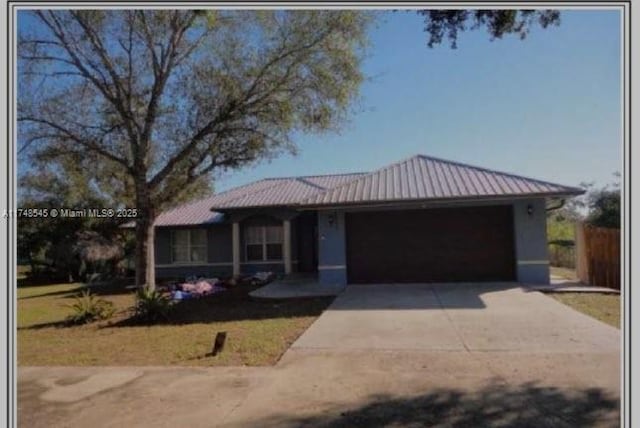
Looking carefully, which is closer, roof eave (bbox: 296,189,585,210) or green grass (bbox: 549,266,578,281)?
roof eave (bbox: 296,189,585,210)

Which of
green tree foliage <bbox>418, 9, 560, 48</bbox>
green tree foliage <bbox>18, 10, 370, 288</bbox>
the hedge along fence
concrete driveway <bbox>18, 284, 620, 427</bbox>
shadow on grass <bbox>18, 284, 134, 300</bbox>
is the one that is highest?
green tree foliage <bbox>18, 10, 370, 288</bbox>

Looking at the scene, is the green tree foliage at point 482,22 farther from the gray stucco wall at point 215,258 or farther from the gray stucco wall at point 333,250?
the gray stucco wall at point 215,258

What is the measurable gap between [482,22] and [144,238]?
418 inches

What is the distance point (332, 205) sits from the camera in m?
12.5

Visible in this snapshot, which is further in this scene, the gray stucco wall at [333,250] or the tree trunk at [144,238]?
the gray stucco wall at [333,250]

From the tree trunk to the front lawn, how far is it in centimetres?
91

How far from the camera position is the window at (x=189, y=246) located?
18.8m

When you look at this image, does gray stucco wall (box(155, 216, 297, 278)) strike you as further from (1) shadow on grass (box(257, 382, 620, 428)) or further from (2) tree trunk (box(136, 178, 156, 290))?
(1) shadow on grass (box(257, 382, 620, 428))

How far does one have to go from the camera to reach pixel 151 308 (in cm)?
945

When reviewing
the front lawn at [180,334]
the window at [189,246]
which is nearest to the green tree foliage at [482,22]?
the front lawn at [180,334]

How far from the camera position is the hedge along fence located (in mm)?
14281

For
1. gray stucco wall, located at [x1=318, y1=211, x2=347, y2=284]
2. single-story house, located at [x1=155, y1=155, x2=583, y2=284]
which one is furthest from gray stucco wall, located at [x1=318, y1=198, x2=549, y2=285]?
gray stucco wall, located at [x1=318, y1=211, x2=347, y2=284]

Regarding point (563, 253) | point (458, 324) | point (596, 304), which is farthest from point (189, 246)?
point (596, 304)

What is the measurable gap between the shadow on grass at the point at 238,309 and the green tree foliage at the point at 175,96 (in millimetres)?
2032
